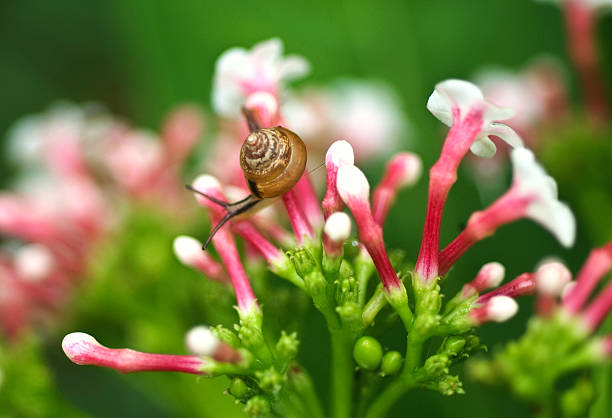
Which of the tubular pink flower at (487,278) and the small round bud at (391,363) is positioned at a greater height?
the tubular pink flower at (487,278)

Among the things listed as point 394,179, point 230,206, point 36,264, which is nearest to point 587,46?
point 394,179

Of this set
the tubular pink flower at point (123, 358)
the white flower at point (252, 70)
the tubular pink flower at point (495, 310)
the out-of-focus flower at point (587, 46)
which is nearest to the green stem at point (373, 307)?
the tubular pink flower at point (495, 310)

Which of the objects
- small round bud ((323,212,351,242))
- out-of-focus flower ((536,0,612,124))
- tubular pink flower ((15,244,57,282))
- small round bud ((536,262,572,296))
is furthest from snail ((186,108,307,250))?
out-of-focus flower ((536,0,612,124))

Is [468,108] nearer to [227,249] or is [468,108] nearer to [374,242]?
[374,242]

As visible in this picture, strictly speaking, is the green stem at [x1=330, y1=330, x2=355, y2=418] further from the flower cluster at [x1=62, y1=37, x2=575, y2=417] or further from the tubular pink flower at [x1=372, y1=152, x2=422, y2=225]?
the tubular pink flower at [x1=372, y1=152, x2=422, y2=225]

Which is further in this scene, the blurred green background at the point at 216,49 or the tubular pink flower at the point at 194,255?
the blurred green background at the point at 216,49

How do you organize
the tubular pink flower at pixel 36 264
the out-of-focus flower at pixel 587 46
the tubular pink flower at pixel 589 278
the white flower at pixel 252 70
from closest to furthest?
the tubular pink flower at pixel 589 278 < the white flower at pixel 252 70 < the tubular pink flower at pixel 36 264 < the out-of-focus flower at pixel 587 46

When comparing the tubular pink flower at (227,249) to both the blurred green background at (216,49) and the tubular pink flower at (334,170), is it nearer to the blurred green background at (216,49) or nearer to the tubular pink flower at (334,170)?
the tubular pink flower at (334,170)
